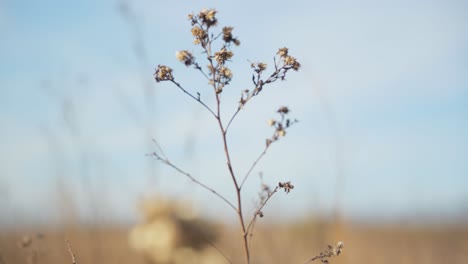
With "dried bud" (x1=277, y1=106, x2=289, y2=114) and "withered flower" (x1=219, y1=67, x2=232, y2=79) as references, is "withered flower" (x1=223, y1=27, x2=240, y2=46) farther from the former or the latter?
"dried bud" (x1=277, y1=106, x2=289, y2=114)

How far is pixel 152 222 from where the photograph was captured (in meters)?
4.50

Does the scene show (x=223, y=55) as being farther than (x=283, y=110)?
No

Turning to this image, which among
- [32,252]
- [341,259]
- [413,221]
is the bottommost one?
[32,252]

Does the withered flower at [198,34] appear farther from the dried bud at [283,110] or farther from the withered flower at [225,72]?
the dried bud at [283,110]

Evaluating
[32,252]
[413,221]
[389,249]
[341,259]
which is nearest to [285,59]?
[32,252]

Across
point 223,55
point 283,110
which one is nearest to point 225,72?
point 223,55

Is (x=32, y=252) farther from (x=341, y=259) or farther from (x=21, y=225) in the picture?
(x=21, y=225)

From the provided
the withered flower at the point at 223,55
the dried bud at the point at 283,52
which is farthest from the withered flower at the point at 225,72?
the dried bud at the point at 283,52

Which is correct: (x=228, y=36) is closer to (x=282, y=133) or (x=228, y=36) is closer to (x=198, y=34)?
(x=198, y=34)

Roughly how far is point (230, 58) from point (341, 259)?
2233mm

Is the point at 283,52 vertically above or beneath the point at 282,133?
above

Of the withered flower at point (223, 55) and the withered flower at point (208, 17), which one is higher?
the withered flower at point (208, 17)

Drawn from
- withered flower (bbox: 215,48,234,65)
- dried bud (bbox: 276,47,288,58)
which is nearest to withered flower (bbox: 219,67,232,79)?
withered flower (bbox: 215,48,234,65)

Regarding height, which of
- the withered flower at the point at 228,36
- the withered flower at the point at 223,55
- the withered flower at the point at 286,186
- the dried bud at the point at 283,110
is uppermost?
the withered flower at the point at 228,36
